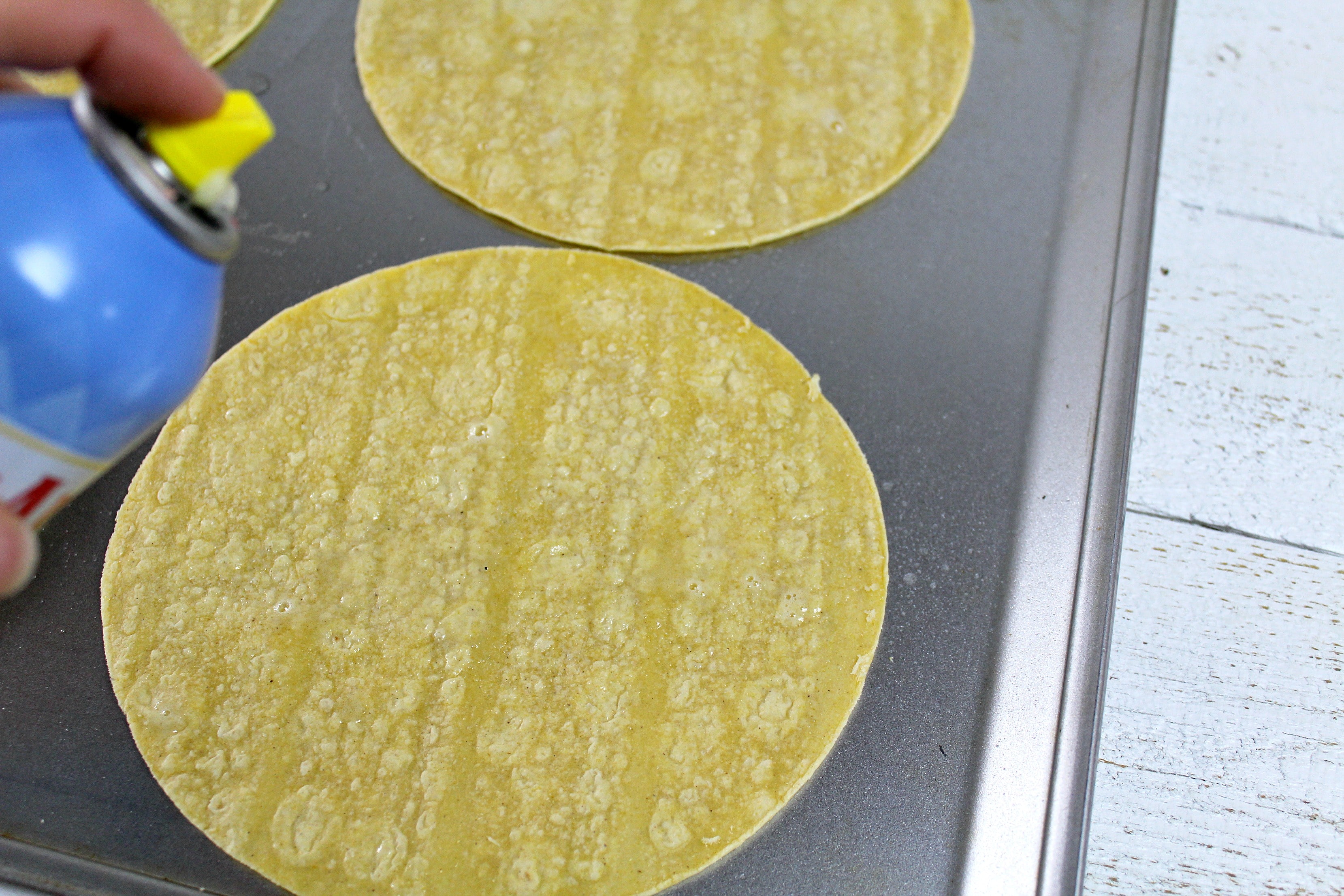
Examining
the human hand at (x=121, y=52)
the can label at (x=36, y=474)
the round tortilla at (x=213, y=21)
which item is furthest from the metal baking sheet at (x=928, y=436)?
the human hand at (x=121, y=52)

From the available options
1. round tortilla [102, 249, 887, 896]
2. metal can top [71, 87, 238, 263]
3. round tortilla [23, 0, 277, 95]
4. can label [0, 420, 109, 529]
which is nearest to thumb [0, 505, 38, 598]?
can label [0, 420, 109, 529]

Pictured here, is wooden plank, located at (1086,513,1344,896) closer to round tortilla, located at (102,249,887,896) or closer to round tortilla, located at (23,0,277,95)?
round tortilla, located at (102,249,887,896)

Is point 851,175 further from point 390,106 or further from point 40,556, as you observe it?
point 40,556

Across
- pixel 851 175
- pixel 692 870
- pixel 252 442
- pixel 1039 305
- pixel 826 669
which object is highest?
pixel 851 175

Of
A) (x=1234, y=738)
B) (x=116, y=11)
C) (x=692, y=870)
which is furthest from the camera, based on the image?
(x=1234, y=738)

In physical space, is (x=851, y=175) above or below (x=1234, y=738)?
above

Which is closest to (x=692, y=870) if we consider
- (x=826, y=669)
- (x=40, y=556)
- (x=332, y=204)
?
(x=826, y=669)

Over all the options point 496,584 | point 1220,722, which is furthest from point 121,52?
point 1220,722
